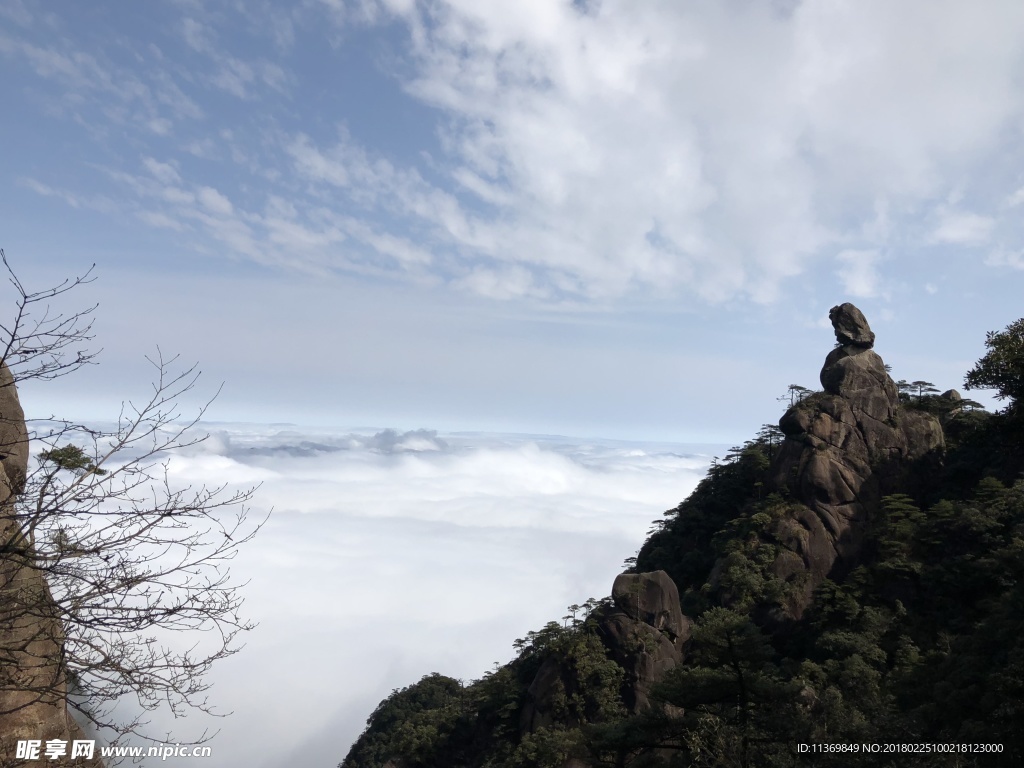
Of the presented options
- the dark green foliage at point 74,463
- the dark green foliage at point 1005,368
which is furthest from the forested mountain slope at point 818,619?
the dark green foliage at point 74,463

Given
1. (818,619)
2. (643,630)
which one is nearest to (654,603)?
(643,630)

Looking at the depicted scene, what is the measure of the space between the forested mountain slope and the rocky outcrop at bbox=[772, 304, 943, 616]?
4.1 inches

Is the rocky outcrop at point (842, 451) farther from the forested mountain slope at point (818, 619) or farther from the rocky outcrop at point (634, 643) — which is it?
the rocky outcrop at point (634, 643)

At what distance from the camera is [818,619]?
30656 millimetres

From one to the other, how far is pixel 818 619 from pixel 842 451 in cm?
1085

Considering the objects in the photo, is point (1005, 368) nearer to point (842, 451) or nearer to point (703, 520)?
point (842, 451)

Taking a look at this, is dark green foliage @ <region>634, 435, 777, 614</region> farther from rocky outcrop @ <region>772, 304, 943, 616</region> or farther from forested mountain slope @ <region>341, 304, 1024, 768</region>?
rocky outcrop @ <region>772, 304, 943, 616</region>

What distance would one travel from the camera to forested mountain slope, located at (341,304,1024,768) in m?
15.4

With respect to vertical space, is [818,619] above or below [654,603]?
below

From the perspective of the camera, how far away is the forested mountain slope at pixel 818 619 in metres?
15.4

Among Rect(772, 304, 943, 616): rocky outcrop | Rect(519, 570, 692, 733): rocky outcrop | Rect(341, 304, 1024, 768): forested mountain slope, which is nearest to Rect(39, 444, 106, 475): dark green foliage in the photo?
Rect(341, 304, 1024, 768): forested mountain slope

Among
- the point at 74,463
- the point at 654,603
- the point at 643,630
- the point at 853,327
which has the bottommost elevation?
the point at 643,630

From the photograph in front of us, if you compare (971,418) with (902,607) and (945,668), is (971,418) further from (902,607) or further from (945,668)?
(945,668)

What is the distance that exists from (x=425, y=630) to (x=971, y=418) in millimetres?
161773
